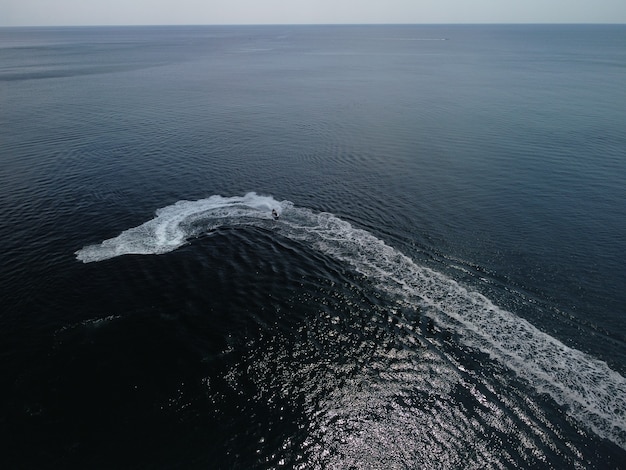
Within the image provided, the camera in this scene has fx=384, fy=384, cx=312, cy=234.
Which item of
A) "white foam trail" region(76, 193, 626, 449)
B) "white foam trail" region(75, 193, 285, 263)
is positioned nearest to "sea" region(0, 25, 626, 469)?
"white foam trail" region(76, 193, 626, 449)

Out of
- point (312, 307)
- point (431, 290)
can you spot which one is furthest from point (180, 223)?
point (431, 290)

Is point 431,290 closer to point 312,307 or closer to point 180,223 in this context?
point 312,307

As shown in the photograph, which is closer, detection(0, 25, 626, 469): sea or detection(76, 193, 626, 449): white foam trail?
detection(0, 25, 626, 469): sea

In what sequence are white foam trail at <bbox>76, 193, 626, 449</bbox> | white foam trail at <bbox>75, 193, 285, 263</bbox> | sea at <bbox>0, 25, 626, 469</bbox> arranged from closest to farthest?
sea at <bbox>0, 25, 626, 469</bbox>, white foam trail at <bbox>76, 193, 626, 449</bbox>, white foam trail at <bbox>75, 193, 285, 263</bbox>

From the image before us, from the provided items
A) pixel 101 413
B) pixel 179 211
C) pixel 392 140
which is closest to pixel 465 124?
pixel 392 140

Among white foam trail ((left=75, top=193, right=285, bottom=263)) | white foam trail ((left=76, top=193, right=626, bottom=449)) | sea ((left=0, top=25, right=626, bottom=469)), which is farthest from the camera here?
white foam trail ((left=75, top=193, right=285, bottom=263))

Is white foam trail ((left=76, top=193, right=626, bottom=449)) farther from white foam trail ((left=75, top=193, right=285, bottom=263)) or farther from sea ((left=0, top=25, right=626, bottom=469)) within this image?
sea ((left=0, top=25, right=626, bottom=469))
